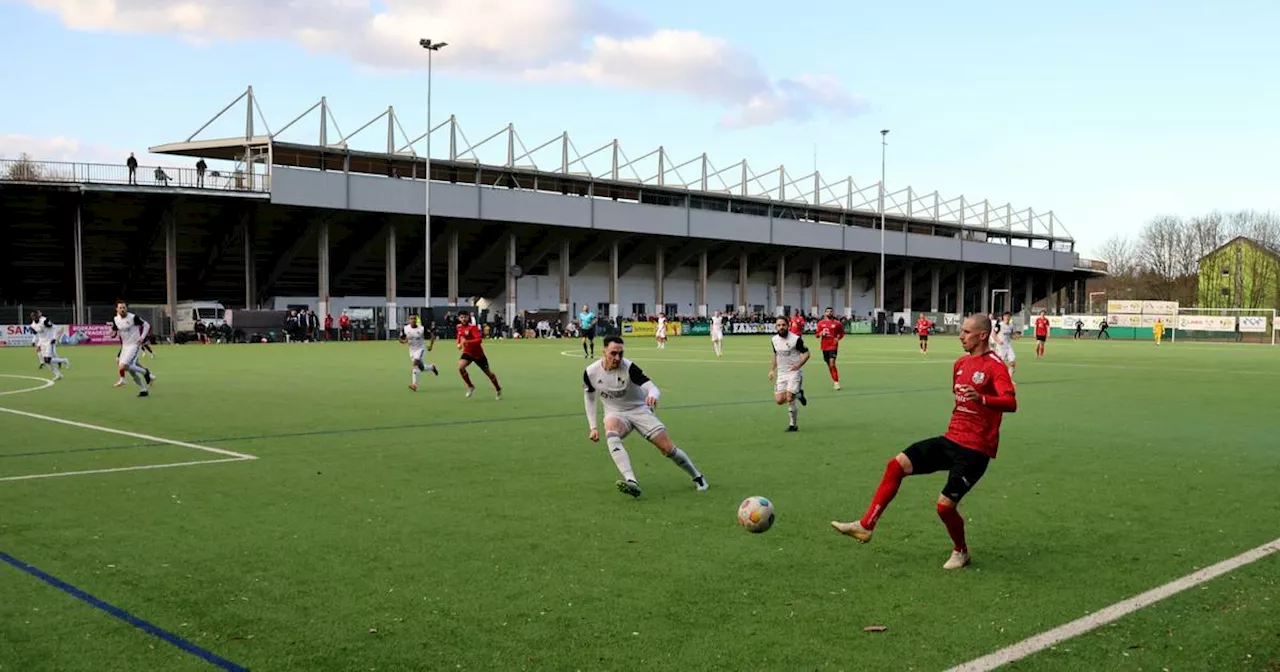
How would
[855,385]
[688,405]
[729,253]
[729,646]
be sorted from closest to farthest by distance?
[729,646] → [688,405] → [855,385] → [729,253]

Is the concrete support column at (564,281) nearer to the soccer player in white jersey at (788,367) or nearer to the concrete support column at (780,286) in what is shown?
the concrete support column at (780,286)

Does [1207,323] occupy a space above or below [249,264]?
below

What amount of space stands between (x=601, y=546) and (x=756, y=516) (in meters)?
1.32

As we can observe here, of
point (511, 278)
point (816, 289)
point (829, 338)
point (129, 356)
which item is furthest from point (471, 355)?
point (816, 289)

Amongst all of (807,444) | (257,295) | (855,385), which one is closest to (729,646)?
(807,444)

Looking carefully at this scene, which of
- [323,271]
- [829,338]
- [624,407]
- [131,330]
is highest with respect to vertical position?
[323,271]

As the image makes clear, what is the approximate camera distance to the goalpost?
70.3 metres

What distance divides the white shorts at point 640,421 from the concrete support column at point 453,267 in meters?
57.4

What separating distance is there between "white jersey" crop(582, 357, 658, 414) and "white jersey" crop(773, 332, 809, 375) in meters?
5.63

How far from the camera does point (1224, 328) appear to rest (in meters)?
71.1

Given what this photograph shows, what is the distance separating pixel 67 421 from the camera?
15891 mm

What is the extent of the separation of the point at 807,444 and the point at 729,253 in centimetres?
7563

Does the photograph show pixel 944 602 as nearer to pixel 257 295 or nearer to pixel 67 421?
pixel 67 421

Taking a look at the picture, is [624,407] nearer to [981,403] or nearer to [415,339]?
[981,403]
